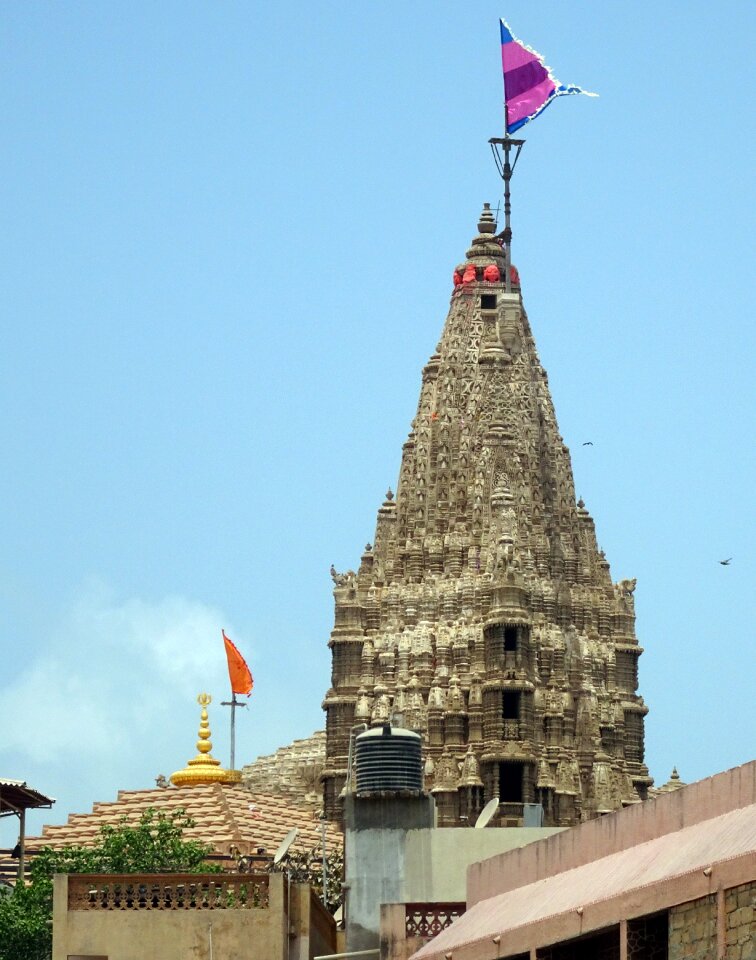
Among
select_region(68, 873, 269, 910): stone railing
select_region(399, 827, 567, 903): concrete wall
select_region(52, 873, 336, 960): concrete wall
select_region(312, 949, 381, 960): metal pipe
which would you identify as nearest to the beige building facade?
select_region(312, 949, 381, 960): metal pipe

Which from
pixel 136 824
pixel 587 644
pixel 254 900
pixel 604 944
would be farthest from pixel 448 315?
pixel 604 944

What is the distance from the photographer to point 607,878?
30281mm

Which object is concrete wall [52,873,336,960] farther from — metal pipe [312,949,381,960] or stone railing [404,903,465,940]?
stone railing [404,903,465,940]

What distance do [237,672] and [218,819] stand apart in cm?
1787

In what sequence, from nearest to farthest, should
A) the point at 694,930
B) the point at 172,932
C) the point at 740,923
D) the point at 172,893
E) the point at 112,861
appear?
1. the point at 740,923
2. the point at 694,930
3. the point at 172,932
4. the point at 172,893
5. the point at 112,861

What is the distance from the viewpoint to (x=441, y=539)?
9456cm

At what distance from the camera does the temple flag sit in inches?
3529

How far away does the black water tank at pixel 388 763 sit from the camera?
1519 inches

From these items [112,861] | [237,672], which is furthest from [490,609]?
[112,861]

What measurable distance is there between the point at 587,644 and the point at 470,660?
14.1 ft

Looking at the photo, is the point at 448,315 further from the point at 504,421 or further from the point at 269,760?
the point at 269,760

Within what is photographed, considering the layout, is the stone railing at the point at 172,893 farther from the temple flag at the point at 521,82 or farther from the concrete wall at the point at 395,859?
the temple flag at the point at 521,82

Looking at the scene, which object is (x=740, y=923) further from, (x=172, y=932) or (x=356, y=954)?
(x=172, y=932)

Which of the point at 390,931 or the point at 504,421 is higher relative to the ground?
the point at 504,421
